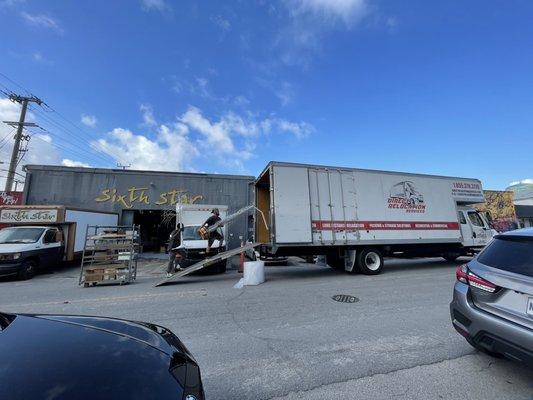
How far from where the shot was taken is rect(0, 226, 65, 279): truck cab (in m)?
11.8

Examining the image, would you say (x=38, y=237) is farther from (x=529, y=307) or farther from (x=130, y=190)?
(x=529, y=307)

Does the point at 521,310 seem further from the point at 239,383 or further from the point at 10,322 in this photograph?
the point at 10,322

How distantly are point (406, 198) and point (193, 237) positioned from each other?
8.72 meters

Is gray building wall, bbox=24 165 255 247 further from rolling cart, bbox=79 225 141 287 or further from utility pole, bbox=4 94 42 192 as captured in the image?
rolling cart, bbox=79 225 141 287

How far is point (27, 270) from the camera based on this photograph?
1227cm

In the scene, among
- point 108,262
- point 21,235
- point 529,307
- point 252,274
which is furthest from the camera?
point 21,235

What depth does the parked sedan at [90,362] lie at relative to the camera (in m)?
1.60

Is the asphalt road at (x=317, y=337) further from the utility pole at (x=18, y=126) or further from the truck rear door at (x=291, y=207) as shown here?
the utility pole at (x=18, y=126)

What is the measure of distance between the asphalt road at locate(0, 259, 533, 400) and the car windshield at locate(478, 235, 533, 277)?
1.20 m

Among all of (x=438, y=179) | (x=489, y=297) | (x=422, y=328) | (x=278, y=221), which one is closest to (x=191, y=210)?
(x=278, y=221)

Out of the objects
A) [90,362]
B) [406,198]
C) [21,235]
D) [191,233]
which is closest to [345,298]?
[406,198]

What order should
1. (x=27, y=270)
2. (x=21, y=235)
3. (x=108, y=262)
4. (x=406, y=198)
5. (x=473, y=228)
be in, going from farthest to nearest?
(x=21, y=235), (x=473, y=228), (x=27, y=270), (x=406, y=198), (x=108, y=262)

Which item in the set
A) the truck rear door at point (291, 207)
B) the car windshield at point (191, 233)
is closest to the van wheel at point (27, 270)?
the car windshield at point (191, 233)

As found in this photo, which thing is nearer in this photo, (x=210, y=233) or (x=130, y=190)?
(x=210, y=233)
